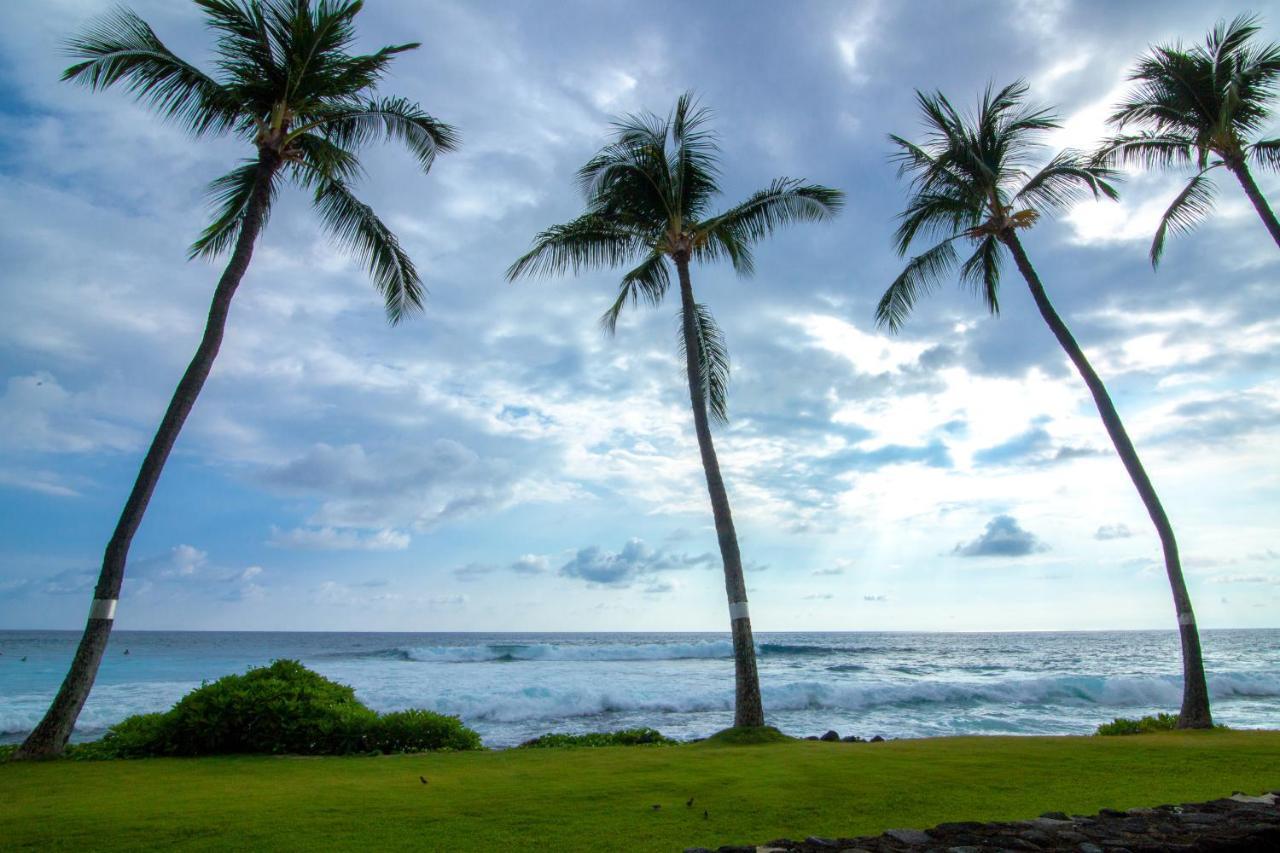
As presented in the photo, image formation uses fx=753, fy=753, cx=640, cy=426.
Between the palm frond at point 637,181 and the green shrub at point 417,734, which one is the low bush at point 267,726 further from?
the palm frond at point 637,181

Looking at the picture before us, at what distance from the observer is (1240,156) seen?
1218 centimetres

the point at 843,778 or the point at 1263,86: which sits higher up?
the point at 1263,86

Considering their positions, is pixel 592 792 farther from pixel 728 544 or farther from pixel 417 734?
pixel 728 544

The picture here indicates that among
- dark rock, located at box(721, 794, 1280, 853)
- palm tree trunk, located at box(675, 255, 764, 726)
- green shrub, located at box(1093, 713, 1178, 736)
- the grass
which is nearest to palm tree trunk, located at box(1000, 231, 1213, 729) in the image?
green shrub, located at box(1093, 713, 1178, 736)

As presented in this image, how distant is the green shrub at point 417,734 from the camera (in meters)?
9.67

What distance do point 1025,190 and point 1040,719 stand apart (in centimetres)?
1395

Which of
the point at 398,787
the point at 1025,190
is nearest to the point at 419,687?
the point at 398,787

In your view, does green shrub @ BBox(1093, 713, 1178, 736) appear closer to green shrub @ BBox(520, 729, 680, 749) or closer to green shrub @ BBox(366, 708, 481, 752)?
green shrub @ BBox(520, 729, 680, 749)

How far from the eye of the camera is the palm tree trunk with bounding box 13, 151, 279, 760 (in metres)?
Answer: 8.28

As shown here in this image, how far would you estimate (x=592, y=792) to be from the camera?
6.27 m

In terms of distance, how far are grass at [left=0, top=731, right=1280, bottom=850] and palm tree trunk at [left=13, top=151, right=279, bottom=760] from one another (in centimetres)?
50

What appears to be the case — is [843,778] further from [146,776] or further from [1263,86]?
[1263,86]

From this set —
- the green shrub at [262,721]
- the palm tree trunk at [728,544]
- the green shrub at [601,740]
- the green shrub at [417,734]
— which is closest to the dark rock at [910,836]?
the palm tree trunk at [728,544]

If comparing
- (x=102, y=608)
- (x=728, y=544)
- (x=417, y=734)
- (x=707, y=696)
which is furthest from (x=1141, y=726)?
(x=102, y=608)
